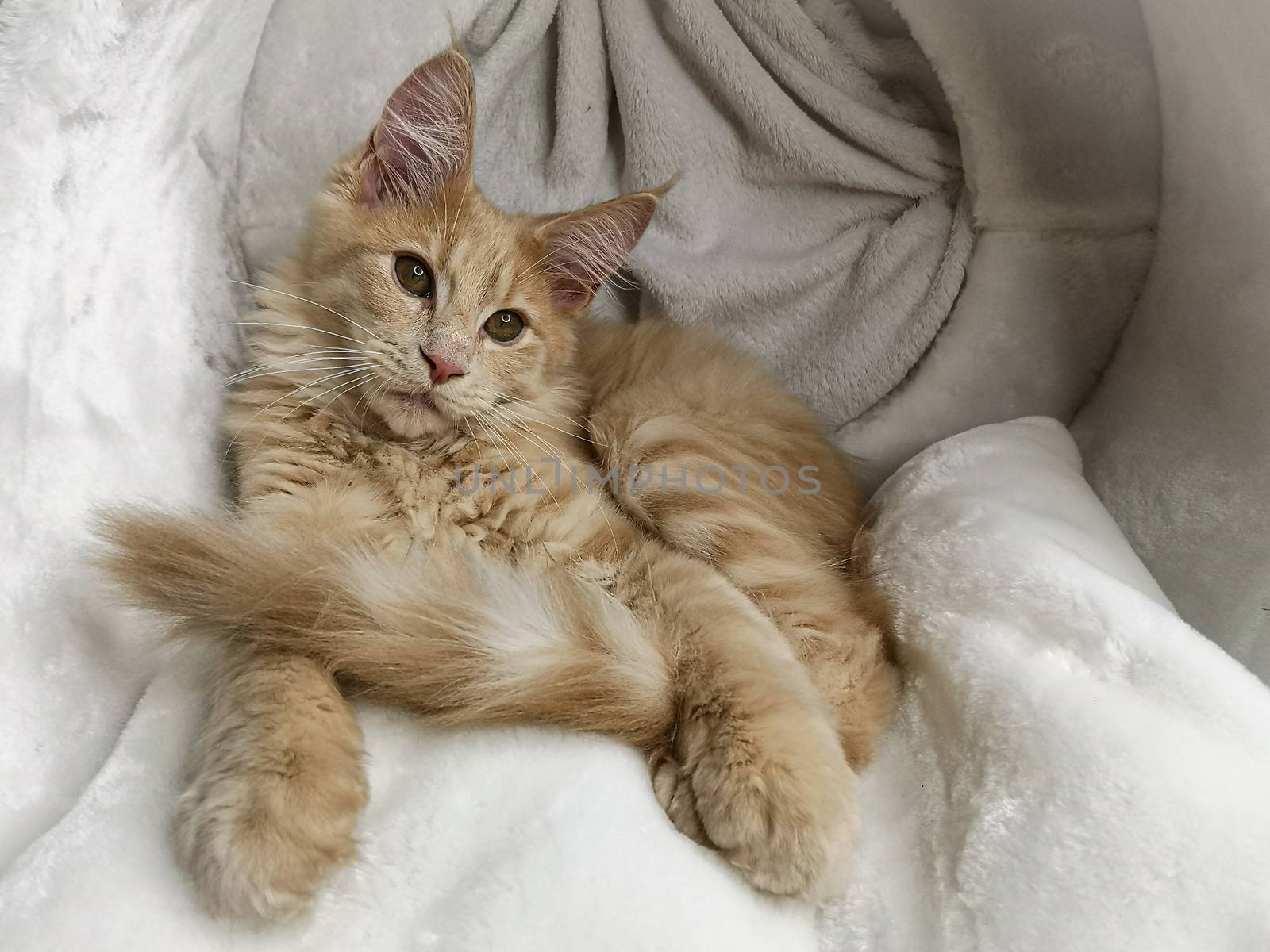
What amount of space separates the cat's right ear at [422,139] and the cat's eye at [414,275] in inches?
4.6

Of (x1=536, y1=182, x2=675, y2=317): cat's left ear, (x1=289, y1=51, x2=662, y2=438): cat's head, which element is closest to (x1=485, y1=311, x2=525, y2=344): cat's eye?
(x1=289, y1=51, x2=662, y2=438): cat's head

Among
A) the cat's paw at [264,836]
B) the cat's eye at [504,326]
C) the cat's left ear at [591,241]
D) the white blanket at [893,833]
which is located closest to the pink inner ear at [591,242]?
the cat's left ear at [591,241]

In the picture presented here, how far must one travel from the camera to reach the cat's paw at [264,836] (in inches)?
28.6

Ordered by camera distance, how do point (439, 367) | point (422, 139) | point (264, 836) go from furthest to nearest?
point (422, 139), point (439, 367), point (264, 836)

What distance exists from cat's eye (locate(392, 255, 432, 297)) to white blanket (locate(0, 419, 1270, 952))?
553 mm

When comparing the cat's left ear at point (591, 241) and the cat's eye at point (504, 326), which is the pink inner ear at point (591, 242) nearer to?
the cat's left ear at point (591, 241)

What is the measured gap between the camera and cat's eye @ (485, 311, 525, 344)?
126 cm

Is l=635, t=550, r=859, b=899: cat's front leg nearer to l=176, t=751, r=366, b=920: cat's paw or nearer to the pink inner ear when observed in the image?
l=176, t=751, r=366, b=920: cat's paw

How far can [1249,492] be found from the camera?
4.19 ft

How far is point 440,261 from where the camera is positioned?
3.95 ft

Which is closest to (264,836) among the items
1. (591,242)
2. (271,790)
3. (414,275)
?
(271,790)

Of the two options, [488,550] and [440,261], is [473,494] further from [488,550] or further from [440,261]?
[440,261]

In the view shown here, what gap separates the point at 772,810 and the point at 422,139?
1.00 m

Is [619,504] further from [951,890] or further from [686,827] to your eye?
[951,890]
